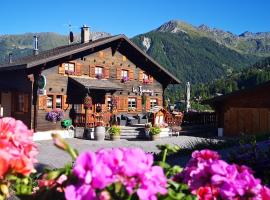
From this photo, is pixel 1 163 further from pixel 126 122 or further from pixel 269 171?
pixel 126 122

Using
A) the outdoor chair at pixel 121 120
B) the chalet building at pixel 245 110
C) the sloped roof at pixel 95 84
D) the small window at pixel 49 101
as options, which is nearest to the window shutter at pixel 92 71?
the sloped roof at pixel 95 84

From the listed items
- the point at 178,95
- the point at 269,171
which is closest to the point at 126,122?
the point at 269,171

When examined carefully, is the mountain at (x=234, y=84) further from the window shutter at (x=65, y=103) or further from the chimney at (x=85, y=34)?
the window shutter at (x=65, y=103)

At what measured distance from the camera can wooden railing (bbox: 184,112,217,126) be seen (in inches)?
1110

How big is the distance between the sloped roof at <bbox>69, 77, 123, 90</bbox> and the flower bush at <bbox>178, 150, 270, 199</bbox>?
72.1 ft

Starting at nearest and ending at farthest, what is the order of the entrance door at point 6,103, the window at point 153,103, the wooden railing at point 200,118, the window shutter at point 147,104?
the entrance door at point 6,103, the wooden railing at point 200,118, the window shutter at point 147,104, the window at point 153,103

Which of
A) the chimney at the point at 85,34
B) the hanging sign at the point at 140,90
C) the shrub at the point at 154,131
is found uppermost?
the chimney at the point at 85,34

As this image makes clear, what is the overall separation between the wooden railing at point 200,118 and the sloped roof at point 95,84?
495cm

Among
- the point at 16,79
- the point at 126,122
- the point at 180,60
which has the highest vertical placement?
the point at 180,60

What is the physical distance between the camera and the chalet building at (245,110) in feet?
78.1

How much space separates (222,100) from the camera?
84.6ft

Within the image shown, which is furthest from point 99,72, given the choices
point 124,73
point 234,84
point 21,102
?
point 234,84

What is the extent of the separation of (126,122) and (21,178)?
82.3 feet

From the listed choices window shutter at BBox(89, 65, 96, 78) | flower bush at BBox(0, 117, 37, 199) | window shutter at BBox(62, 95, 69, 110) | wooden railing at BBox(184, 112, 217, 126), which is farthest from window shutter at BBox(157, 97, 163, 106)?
flower bush at BBox(0, 117, 37, 199)
